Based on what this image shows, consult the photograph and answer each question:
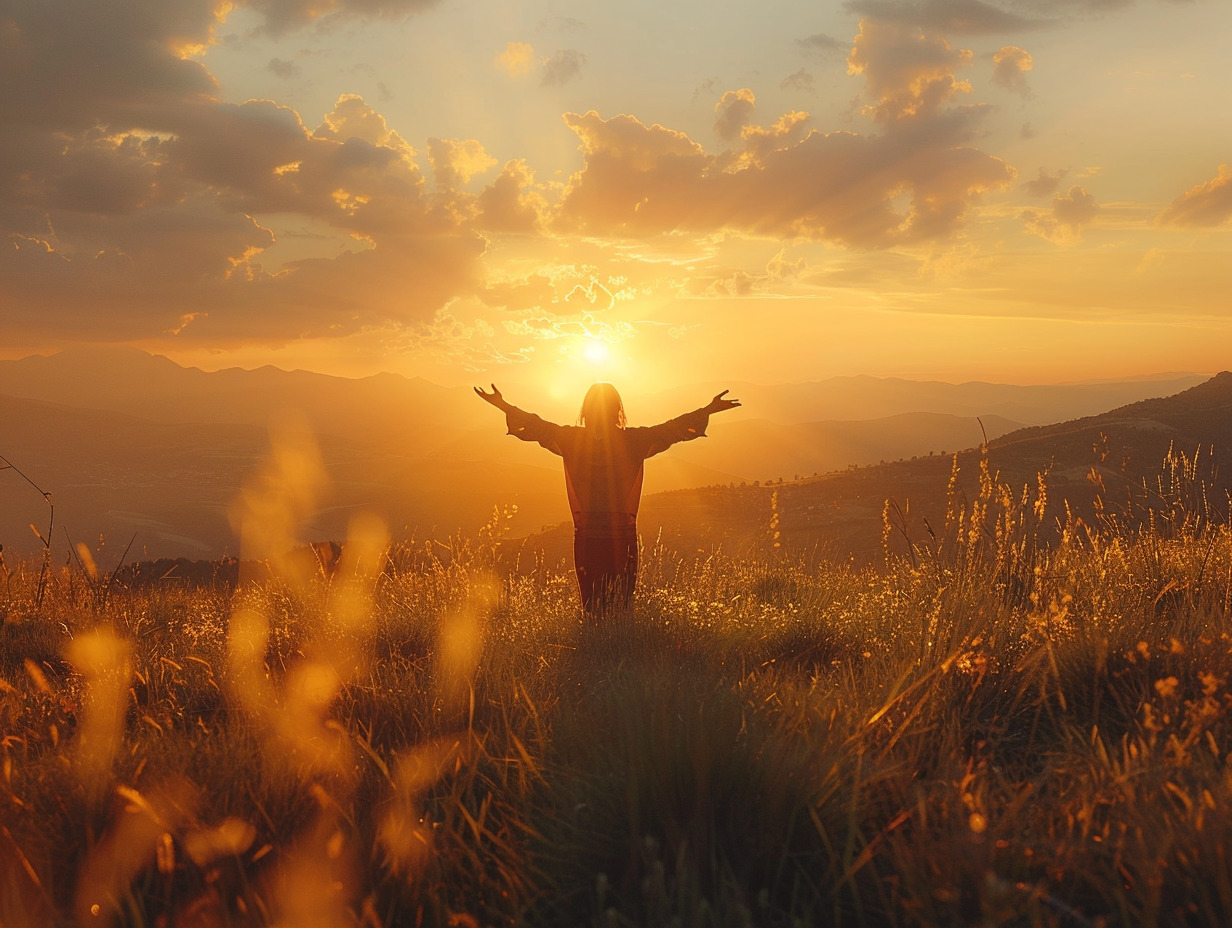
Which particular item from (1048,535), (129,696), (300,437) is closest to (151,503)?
(300,437)

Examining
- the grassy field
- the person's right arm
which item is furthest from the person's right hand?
the grassy field

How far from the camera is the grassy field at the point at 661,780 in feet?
6.31

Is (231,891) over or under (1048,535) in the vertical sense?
over

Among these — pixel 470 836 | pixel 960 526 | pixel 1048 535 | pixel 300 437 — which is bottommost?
pixel 1048 535

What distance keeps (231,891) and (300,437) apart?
190 meters

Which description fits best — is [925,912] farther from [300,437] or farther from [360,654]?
[300,437]

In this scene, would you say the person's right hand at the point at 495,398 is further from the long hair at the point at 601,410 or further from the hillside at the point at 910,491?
the hillside at the point at 910,491

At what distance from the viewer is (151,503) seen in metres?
94.9

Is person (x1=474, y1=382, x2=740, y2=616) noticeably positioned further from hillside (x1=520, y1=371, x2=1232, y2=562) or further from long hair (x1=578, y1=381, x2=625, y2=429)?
hillside (x1=520, y1=371, x2=1232, y2=562)

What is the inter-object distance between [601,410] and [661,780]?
4.18 metres

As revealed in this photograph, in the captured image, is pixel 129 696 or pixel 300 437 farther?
pixel 300 437

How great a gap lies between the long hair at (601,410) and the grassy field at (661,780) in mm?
1869

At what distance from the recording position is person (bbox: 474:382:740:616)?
5.95 meters

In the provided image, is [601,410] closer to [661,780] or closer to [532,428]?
[532,428]
